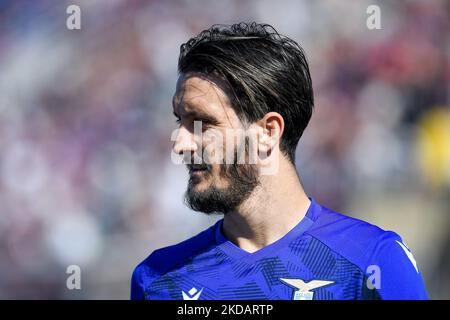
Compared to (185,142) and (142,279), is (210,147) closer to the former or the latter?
(185,142)

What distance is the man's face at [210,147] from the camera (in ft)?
8.86

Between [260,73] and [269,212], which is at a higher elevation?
[260,73]

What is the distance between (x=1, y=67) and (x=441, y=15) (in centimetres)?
421

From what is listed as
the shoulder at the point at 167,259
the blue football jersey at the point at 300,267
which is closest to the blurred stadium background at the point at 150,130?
the shoulder at the point at 167,259

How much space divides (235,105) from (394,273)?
0.91 m

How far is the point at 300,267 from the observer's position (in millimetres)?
2611

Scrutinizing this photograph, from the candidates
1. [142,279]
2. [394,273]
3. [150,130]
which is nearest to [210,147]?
[142,279]

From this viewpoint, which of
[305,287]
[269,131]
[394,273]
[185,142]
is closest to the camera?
[394,273]

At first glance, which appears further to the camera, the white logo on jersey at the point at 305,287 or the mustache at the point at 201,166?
the mustache at the point at 201,166

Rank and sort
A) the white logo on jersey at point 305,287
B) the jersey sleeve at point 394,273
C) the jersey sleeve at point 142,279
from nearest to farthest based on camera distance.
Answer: the jersey sleeve at point 394,273, the white logo on jersey at point 305,287, the jersey sleeve at point 142,279

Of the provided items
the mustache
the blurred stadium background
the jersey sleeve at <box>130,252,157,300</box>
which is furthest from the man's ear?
the blurred stadium background

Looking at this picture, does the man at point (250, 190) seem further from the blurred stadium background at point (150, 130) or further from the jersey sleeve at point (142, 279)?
the blurred stadium background at point (150, 130)
